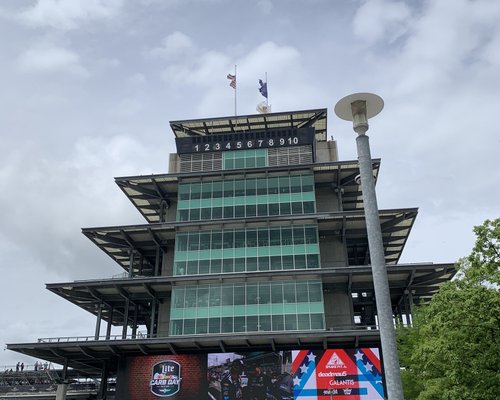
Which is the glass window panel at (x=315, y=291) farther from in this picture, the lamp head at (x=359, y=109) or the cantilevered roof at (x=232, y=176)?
the lamp head at (x=359, y=109)

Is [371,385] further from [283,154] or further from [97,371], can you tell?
[97,371]

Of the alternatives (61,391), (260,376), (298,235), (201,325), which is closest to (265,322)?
(260,376)

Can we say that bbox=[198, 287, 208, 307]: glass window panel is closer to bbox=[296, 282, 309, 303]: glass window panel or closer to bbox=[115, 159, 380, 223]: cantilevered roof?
bbox=[296, 282, 309, 303]: glass window panel

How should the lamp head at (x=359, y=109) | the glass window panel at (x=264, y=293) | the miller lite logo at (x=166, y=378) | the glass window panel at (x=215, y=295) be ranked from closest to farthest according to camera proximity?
the lamp head at (x=359, y=109), the miller lite logo at (x=166, y=378), the glass window panel at (x=264, y=293), the glass window panel at (x=215, y=295)

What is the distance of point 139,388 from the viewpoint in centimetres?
4684

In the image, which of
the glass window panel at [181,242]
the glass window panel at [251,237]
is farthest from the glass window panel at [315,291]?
the glass window panel at [181,242]

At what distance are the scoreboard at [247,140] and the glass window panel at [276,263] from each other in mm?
13712

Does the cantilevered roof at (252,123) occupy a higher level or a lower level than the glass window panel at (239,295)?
higher

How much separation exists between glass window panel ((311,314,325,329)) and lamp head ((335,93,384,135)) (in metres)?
36.9

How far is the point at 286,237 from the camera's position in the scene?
5078 centimetres

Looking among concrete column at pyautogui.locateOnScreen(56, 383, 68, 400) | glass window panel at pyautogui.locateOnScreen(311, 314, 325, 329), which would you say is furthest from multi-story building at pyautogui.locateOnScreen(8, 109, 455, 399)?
concrete column at pyautogui.locateOnScreen(56, 383, 68, 400)

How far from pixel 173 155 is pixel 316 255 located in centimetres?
2259

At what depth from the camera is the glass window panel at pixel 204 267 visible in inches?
1967

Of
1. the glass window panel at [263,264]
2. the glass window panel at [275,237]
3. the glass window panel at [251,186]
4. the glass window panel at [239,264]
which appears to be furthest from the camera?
the glass window panel at [251,186]
